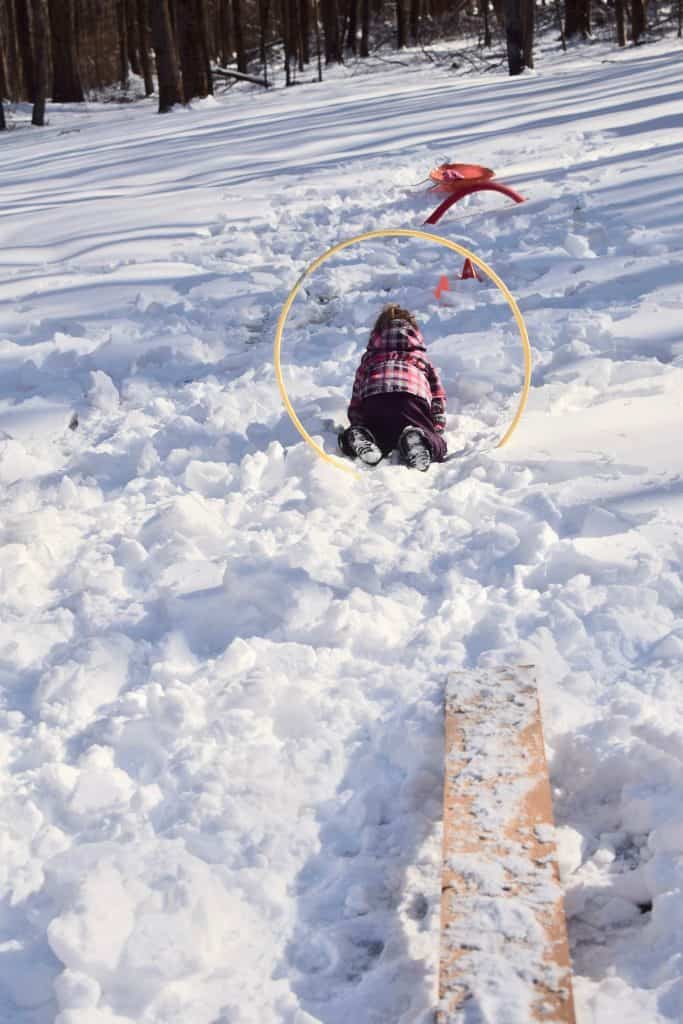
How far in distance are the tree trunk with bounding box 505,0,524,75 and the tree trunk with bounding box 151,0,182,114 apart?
16.2 ft

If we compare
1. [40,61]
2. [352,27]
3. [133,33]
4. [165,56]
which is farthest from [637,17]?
[133,33]

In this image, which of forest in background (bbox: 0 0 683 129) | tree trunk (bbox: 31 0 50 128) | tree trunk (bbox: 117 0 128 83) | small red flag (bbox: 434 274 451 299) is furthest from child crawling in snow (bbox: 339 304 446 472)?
tree trunk (bbox: 117 0 128 83)

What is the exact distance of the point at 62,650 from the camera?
9.45 ft

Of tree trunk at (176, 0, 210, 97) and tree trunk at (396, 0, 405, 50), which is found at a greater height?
tree trunk at (396, 0, 405, 50)

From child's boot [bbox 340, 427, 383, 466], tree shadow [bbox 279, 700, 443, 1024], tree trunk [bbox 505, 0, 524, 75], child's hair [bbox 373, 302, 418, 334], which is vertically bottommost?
tree shadow [bbox 279, 700, 443, 1024]

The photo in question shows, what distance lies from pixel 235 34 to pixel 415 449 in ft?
83.3

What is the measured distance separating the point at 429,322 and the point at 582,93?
717cm

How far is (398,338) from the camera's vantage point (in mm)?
4488

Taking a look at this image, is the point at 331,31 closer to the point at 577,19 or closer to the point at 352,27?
the point at 352,27

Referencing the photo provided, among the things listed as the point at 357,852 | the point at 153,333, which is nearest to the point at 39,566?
the point at 357,852

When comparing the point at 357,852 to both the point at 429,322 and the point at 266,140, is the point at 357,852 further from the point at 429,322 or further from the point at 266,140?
the point at 266,140

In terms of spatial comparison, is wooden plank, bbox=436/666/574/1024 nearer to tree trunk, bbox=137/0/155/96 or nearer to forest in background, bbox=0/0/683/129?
forest in background, bbox=0/0/683/129

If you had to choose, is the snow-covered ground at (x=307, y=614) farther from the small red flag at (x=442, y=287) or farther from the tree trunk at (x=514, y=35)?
the tree trunk at (x=514, y=35)

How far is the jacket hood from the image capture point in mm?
4477
